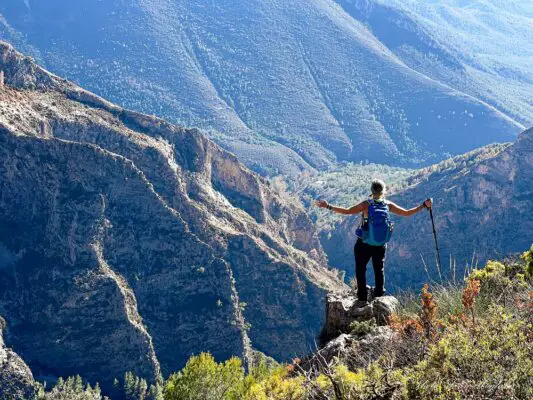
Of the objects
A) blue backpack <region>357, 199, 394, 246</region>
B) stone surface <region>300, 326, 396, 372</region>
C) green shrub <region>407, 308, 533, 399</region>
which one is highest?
green shrub <region>407, 308, 533, 399</region>

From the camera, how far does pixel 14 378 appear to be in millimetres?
68312

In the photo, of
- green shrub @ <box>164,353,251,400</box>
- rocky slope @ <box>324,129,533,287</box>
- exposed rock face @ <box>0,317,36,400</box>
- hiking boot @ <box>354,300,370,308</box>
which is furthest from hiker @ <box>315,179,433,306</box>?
rocky slope @ <box>324,129,533,287</box>

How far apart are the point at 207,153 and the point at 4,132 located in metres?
39.1

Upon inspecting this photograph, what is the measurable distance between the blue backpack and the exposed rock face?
58.0m

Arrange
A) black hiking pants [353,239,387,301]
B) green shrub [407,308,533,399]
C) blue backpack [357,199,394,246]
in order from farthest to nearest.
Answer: black hiking pants [353,239,387,301], blue backpack [357,199,394,246], green shrub [407,308,533,399]

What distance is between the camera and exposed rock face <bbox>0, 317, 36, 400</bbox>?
220 feet

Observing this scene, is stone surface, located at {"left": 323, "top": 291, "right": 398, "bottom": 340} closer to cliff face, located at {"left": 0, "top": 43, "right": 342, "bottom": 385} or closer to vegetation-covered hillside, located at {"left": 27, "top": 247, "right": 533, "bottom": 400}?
vegetation-covered hillside, located at {"left": 27, "top": 247, "right": 533, "bottom": 400}

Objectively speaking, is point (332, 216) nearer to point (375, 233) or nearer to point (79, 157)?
point (79, 157)

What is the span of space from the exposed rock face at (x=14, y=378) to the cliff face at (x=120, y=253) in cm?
713

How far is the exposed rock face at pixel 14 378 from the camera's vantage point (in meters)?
66.9

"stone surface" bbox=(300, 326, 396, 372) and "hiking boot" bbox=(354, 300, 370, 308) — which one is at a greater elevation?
"stone surface" bbox=(300, 326, 396, 372)

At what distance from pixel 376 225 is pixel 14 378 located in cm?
6078

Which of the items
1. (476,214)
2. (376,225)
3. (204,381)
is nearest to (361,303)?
(376,225)

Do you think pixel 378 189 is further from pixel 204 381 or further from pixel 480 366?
pixel 204 381
